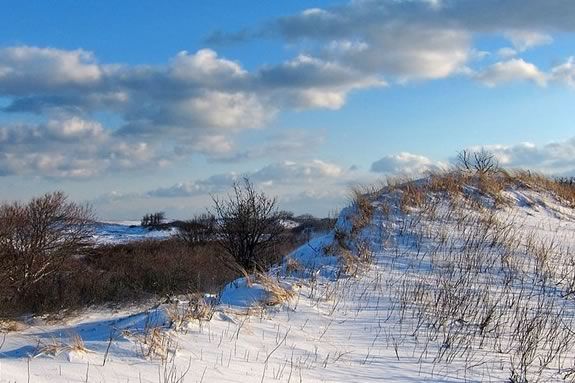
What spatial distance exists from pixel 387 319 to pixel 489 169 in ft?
41.4

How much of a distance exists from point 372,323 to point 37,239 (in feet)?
83.4

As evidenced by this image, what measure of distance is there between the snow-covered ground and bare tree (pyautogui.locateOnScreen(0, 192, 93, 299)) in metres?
18.9

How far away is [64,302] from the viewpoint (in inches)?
1015

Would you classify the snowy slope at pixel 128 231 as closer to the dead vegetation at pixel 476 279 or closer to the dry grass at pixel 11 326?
the dry grass at pixel 11 326

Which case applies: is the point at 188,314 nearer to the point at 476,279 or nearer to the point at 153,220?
the point at 476,279

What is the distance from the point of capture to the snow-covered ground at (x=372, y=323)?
4750mm

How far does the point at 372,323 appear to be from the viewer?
7.26 meters

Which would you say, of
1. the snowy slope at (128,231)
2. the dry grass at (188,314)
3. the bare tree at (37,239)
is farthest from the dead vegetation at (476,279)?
the snowy slope at (128,231)

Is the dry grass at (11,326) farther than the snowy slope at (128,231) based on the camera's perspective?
No

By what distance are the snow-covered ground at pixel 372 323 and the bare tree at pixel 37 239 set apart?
18.9m

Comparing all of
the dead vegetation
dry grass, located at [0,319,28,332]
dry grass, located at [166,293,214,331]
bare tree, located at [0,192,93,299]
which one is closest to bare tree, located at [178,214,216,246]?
bare tree, located at [0,192,93,299]

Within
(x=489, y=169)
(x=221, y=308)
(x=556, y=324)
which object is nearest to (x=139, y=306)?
(x=489, y=169)

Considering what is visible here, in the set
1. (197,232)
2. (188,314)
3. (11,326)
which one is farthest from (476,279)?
(197,232)

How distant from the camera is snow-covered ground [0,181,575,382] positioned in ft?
15.6
